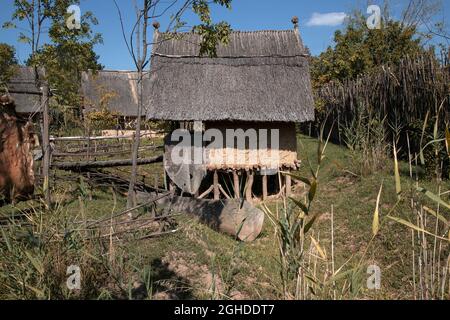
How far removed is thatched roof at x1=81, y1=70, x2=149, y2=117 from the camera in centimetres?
2366

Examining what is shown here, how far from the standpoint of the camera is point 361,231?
20.7 ft

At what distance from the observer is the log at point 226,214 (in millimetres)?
6348

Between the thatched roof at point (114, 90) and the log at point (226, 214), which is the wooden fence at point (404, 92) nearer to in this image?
the log at point (226, 214)

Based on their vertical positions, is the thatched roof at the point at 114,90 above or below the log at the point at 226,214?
above

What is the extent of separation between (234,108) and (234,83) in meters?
0.99

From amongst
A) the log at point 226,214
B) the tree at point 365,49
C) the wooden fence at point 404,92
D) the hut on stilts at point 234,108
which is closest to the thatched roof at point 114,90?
the tree at point 365,49

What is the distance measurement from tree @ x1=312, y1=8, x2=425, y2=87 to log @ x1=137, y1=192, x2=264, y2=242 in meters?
15.0

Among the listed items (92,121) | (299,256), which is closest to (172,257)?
(299,256)

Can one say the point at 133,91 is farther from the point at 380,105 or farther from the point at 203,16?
the point at 203,16

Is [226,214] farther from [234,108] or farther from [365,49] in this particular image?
[365,49]

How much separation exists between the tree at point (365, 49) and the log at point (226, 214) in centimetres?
1501

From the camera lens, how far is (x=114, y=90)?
80.1ft

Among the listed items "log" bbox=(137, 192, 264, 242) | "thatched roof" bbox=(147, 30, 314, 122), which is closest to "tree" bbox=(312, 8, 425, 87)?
"thatched roof" bbox=(147, 30, 314, 122)

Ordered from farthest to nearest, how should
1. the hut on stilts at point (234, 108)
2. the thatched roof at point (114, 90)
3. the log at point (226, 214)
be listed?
the thatched roof at point (114, 90) < the hut on stilts at point (234, 108) < the log at point (226, 214)
